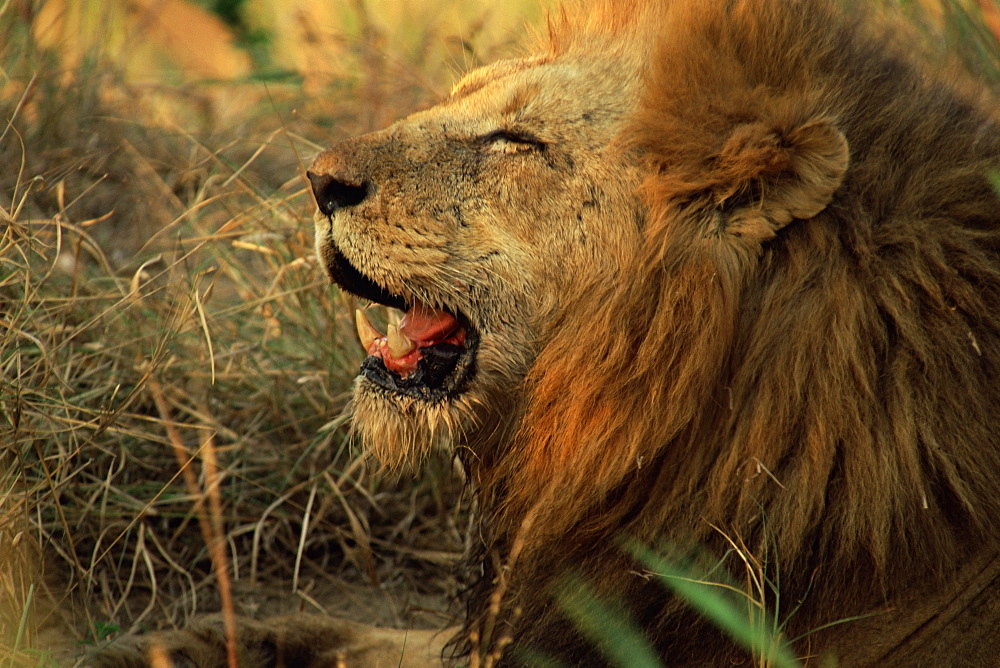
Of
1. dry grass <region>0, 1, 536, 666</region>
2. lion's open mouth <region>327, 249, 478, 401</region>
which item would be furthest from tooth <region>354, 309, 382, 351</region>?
dry grass <region>0, 1, 536, 666</region>

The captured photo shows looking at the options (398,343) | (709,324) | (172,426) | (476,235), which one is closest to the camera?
(709,324)

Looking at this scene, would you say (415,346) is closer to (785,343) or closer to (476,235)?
Result: (476,235)

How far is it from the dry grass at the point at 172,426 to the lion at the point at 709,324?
0.76m

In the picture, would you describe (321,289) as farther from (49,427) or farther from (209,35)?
(209,35)

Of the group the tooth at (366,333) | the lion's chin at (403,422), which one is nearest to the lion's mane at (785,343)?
the lion's chin at (403,422)

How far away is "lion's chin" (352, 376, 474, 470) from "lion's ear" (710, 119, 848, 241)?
26.7 inches

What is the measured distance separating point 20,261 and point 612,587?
1.93 metres

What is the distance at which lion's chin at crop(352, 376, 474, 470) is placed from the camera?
2299 mm

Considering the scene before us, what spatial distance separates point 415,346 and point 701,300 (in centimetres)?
64

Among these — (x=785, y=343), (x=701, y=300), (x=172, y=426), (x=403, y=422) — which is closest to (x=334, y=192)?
(x=403, y=422)

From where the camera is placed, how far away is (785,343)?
2.10m

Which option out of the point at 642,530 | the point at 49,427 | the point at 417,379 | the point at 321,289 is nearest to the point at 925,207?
the point at 642,530

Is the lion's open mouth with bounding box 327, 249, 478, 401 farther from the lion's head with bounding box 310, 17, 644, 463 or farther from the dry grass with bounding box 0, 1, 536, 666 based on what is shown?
the dry grass with bounding box 0, 1, 536, 666

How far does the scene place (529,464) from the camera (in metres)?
2.29
